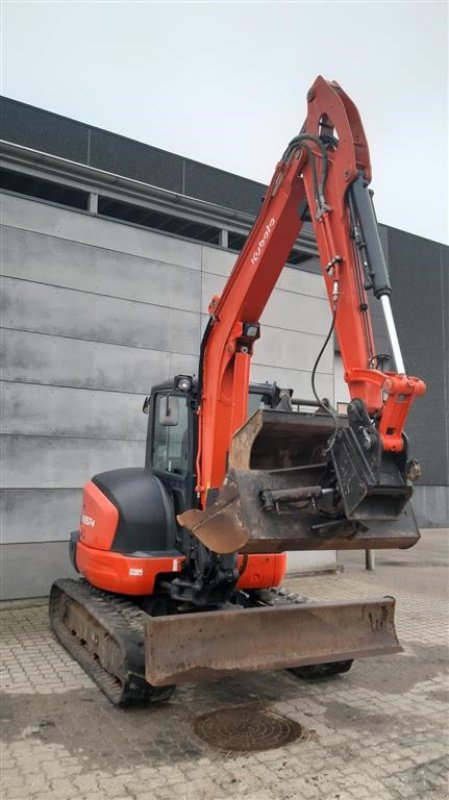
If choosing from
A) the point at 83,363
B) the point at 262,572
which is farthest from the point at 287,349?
the point at 262,572

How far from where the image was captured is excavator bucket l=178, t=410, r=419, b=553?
3488 millimetres

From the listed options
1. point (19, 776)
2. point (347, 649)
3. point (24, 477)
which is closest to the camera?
point (19, 776)

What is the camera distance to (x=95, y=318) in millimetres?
8344

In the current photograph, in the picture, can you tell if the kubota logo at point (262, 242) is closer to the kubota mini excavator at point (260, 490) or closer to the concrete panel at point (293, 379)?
the kubota mini excavator at point (260, 490)

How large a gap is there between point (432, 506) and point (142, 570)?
1485cm

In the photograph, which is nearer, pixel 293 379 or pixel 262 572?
pixel 262 572

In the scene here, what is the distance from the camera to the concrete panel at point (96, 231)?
7.86 metres

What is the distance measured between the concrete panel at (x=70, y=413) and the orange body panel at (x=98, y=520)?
2.09 meters

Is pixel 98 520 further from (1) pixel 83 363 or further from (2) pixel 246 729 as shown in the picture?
(1) pixel 83 363

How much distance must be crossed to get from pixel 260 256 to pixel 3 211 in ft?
14.5

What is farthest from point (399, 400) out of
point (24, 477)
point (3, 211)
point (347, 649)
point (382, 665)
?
point (3, 211)

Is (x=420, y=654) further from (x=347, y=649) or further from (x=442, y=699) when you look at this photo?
(x=347, y=649)

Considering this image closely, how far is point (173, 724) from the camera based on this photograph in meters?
4.32

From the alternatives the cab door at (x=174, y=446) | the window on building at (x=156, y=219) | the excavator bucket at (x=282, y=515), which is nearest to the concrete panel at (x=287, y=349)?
the window on building at (x=156, y=219)
